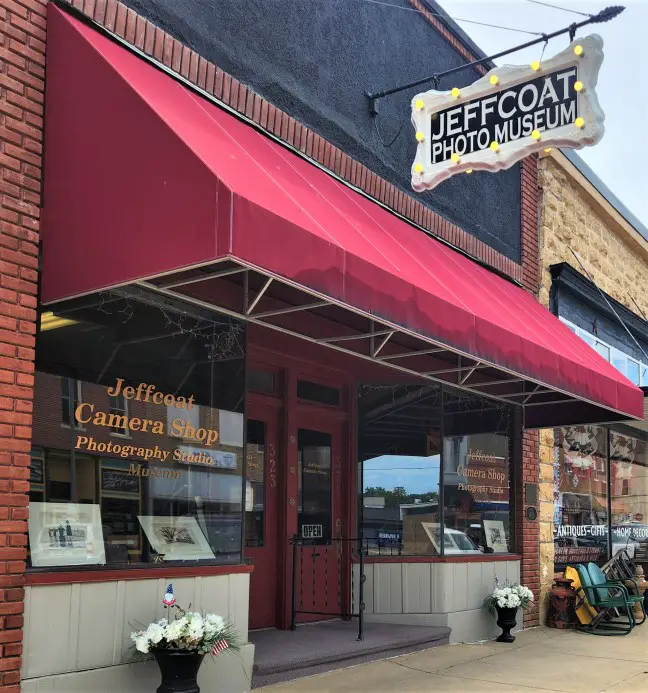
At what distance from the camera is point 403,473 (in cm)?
982

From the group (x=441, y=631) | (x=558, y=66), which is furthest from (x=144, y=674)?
(x=558, y=66)

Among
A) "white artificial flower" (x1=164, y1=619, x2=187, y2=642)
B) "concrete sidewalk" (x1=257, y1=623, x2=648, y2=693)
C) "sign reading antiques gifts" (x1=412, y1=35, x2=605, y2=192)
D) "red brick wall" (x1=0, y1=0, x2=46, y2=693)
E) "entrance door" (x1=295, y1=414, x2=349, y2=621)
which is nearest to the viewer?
"red brick wall" (x1=0, y1=0, x2=46, y2=693)

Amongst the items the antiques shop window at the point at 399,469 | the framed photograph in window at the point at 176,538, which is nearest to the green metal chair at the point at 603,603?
the antiques shop window at the point at 399,469

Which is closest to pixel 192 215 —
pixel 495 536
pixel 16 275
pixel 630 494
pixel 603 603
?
pixel 16 275

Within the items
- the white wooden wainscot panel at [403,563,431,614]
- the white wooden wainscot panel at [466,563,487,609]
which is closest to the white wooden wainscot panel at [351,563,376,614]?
the white wooden wainscot panel at [403,563,431,614]

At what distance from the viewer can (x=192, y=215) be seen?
15.8 feet

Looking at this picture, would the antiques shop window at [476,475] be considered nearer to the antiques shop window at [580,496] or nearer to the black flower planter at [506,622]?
the black flower planter at [506,622]

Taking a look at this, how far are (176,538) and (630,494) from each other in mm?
10685

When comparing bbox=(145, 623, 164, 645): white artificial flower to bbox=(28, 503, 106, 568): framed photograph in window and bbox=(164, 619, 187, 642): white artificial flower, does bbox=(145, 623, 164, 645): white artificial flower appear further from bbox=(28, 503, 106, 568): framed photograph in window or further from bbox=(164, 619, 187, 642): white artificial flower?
bbox=(28, 503, 106, 568): framed photograph in window

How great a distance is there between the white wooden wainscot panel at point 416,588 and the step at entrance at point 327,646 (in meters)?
0.23

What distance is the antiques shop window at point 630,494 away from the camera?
1415 centimetres

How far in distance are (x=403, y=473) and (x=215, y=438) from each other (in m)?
3.60

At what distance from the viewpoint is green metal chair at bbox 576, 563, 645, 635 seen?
10.9m

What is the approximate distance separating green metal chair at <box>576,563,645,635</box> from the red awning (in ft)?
16.4
